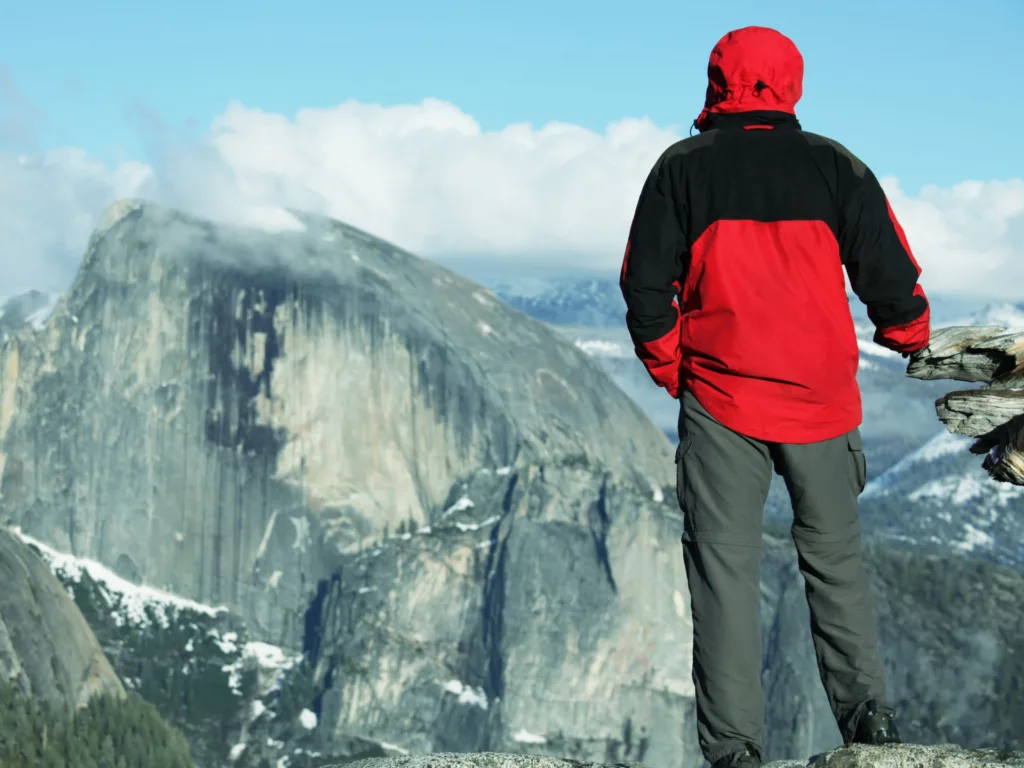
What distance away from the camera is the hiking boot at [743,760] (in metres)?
11.5

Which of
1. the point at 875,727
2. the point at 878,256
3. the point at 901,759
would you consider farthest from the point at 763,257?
the point at 901,759

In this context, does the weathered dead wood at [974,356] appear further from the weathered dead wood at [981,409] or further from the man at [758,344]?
the man at [758,344]

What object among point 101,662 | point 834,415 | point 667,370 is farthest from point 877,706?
point 101,662

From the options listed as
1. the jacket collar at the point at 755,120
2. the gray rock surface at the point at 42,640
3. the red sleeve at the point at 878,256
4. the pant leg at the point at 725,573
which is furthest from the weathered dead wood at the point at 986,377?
the gray rock surface at the point at 42,640

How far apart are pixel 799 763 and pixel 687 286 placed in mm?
4465

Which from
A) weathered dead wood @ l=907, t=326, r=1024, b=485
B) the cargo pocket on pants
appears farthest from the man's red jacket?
weathered dead wood @ l=907, t=326, r=1024, b=485

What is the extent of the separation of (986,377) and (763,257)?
3.47m

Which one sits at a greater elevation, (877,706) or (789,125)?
(789,125)

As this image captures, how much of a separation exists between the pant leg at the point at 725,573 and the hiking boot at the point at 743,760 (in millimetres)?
50

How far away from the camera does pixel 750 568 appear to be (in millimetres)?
11930

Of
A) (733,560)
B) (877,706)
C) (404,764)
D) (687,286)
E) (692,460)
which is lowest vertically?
(404,764)

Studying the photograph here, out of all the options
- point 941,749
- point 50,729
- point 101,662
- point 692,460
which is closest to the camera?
point 941,749

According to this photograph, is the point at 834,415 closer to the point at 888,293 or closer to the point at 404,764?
the point at 888,293

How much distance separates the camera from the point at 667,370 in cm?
1220
